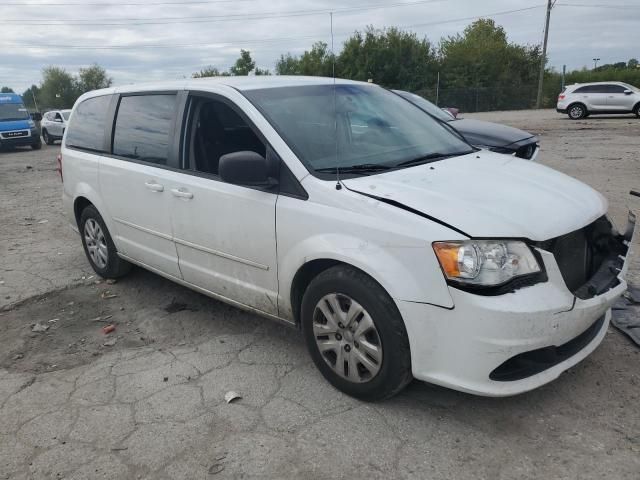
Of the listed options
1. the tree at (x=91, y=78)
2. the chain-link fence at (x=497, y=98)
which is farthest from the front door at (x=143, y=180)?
the tree at (x=91, y=78)

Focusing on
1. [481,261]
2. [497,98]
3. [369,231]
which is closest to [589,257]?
[481,261]

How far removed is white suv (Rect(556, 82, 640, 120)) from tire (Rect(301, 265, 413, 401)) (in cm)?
2449

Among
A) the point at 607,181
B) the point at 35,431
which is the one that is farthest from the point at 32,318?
the point at 607,181

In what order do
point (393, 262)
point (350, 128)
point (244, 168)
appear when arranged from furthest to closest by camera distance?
1. point (350, 128)
2. point (244, 168)
3. point (393, 262)

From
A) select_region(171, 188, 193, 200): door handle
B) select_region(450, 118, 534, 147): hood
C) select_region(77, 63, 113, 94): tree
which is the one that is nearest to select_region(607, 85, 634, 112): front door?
select_region(450, 118, 534, 147): hood

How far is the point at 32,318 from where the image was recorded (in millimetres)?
4609

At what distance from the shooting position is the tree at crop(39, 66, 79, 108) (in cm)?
7844

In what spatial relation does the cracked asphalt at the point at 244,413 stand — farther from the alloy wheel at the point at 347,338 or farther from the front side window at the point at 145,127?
the front side window at the point at 145,127

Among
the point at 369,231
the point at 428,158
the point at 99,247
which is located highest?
the point at 428,158

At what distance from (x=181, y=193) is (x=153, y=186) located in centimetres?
38

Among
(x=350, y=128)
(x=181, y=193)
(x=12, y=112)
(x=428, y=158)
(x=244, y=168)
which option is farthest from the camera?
(x=12, y=112)

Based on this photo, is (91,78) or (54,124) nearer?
(54,124)

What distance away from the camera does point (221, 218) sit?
11.8 ft

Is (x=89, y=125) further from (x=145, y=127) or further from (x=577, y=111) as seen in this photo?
(x=577, y=111)
